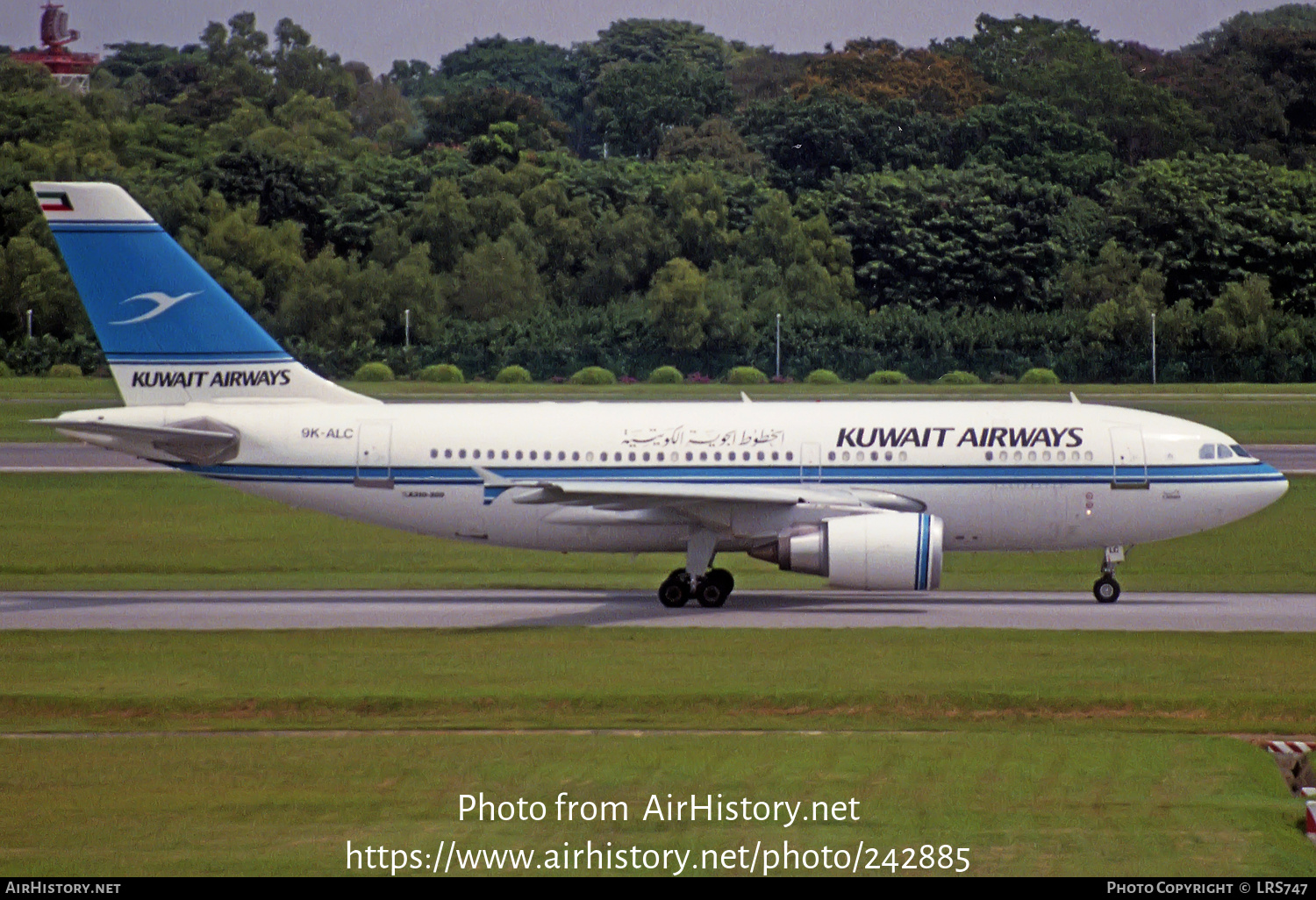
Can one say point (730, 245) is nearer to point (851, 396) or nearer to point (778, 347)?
point (778, 347)

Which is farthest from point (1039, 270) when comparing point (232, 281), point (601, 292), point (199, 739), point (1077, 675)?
point (199, 739)

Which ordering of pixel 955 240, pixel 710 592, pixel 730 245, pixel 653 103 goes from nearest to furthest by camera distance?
1. pixel 710 592
2. pixel 955 240
3. pixel 730 245
4. pixel 653 103

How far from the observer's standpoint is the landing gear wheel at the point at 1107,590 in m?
35.0

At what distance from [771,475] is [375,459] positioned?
7.74 meters

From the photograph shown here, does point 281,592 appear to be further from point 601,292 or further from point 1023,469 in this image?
point 601,292

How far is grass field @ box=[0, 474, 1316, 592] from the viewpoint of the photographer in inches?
1559

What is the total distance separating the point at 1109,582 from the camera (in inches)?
1385

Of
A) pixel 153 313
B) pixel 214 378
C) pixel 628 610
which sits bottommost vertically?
pixel 628 610

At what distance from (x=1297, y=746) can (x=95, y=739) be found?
14.3 meters

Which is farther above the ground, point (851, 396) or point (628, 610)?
point (851, 396)

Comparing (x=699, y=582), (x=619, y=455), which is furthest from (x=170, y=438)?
(x=699, y=582)

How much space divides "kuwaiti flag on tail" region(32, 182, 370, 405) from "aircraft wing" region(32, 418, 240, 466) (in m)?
1.19

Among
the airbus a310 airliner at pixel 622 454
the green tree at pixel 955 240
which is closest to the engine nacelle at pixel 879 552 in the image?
the airbus a310 airliner at pixel 622 454

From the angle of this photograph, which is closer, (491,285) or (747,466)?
(747,466)
